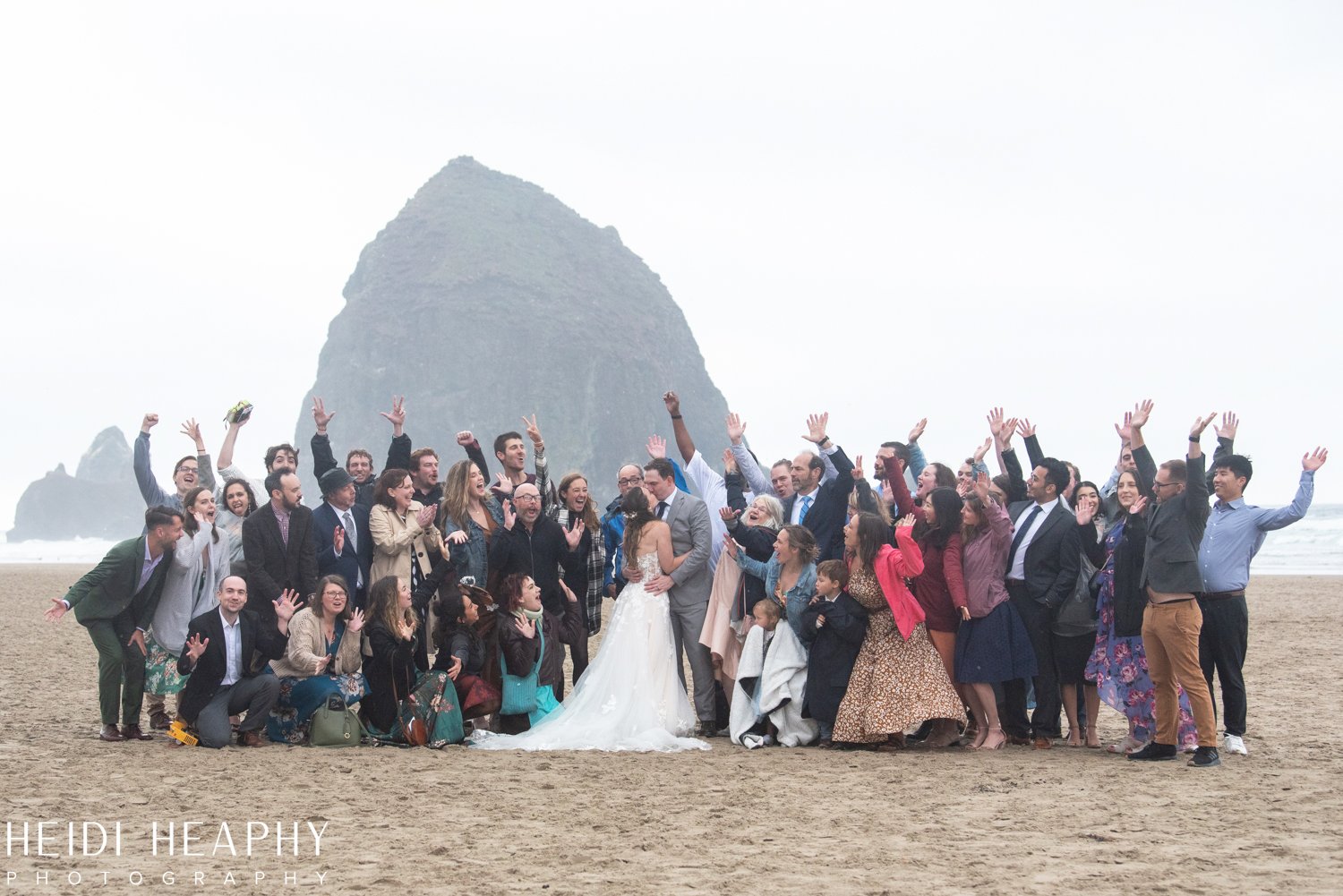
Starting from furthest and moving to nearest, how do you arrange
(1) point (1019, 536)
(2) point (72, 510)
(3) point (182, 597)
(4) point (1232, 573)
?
(2) point (72, 510) → (3) point (182, 597) → (1) point (1019, 536) → (4) point (1232, 573)

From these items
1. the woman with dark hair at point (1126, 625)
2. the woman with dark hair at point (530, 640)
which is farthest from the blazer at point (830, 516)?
the woman with dark hair at point (530, 640)

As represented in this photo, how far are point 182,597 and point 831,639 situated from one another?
443cm

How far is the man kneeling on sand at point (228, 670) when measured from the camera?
7.89 meters

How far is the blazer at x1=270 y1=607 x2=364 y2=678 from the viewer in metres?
8.04

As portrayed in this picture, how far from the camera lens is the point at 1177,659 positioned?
24.1 ft

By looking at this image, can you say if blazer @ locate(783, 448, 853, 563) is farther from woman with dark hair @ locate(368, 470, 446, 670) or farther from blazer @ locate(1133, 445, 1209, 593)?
woman with dark hair @ locate(368, 470, 446, 670)

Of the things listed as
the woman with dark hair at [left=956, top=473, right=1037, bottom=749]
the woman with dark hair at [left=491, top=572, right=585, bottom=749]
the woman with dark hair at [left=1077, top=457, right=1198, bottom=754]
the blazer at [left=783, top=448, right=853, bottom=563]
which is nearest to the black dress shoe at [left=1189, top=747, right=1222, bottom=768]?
the woman with dark hair at [left=1077, top=457, right=1198, bottom=754]

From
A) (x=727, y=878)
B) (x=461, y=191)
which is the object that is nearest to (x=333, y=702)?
(x=727, y=878)

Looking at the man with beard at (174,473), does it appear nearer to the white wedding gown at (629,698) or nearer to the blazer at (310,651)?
the blazer at (310,651)

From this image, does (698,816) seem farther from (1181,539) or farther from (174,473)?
(174,473)

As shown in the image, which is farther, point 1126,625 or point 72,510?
point 72,510

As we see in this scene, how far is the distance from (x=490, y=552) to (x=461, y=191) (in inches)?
5377

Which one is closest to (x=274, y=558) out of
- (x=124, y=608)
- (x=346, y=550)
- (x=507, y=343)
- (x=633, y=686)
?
(x=346, y=550)

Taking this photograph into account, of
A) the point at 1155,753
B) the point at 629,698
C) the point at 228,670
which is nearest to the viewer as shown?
the point at 1155,753
